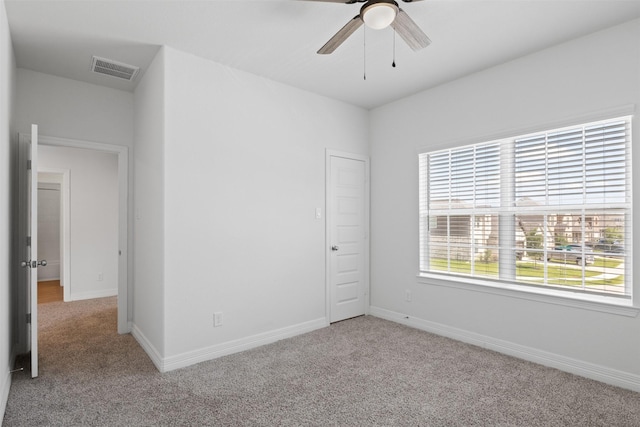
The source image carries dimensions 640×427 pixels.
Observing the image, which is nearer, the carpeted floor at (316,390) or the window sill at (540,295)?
the carpeted floor at (316,390)

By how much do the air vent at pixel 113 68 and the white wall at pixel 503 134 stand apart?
9.17ft

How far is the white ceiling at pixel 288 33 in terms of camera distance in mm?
2416

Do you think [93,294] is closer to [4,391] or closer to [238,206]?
[4,391]

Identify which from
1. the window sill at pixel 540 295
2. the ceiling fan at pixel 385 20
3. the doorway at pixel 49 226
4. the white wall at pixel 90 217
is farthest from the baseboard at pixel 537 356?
the doorway at pixel 49 226

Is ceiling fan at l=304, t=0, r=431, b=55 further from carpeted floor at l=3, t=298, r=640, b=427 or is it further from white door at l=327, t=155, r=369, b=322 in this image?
carpeted floor at l=3, t=298, r=640, b=427

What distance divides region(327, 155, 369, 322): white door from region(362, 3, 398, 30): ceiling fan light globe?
220 cm

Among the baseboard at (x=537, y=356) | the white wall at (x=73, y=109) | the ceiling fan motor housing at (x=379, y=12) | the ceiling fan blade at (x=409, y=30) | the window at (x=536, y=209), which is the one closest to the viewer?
the ceiling fan motor housing at (x=379, y=12)

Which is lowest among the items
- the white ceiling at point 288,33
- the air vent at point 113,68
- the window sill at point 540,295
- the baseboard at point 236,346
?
the baseboard at point 236,346

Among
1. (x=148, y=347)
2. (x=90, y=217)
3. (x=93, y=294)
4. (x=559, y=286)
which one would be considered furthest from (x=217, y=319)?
(x=90, y=217)

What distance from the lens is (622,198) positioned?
266 centimetres

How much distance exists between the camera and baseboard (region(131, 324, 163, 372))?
2.94 m

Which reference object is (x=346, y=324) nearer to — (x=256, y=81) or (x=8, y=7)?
(x=256, y=81)

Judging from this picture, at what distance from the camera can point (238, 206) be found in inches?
133

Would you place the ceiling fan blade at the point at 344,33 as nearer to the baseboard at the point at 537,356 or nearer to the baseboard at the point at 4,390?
the baseboard at the point at 537,356
